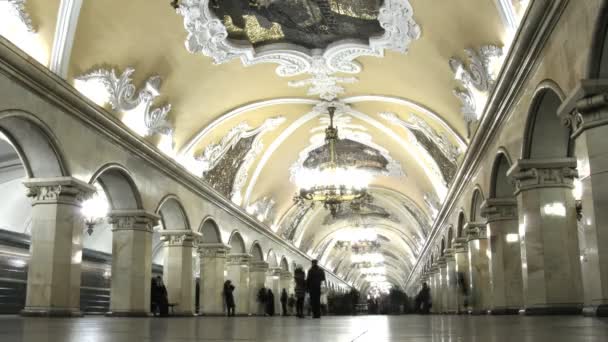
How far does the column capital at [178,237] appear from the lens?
16.8 metres

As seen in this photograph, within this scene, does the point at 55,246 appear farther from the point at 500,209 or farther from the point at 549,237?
the point at 500,209

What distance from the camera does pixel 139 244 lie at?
1386cm

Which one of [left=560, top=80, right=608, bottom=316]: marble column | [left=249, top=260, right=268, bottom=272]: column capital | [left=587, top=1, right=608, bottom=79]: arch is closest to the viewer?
[left=587, top=1, right=608, bottom=79]: arch

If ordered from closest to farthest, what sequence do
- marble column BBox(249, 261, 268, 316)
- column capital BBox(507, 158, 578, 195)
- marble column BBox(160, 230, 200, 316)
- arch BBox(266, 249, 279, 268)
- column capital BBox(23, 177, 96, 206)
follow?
column capital BBox(507, 158, 578, 195), column capital BBox(23, 177, 96, 206), marble column BBox(160, 230, 200, 316), marble column BBox(249, 261, 268, 316), arch BBox(266, 249, 279, 268)

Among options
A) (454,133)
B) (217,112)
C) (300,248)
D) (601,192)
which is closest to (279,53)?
(217,112)

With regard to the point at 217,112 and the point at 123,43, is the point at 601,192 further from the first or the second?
the point at 217,112

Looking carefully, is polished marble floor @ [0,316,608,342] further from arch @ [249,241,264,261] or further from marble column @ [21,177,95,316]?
arch @ [249,241,264,261]

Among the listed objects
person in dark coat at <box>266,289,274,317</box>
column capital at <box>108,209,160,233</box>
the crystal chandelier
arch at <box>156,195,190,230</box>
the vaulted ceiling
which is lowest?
person in dark coat at <box>266,289,274,317</box>

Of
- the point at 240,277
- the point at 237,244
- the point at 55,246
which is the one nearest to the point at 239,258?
the point at 237,244

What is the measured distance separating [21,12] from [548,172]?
28.4ft

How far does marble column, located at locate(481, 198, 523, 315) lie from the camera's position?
40.6 feet

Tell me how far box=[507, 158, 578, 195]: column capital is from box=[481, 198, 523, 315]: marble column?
2.97 m

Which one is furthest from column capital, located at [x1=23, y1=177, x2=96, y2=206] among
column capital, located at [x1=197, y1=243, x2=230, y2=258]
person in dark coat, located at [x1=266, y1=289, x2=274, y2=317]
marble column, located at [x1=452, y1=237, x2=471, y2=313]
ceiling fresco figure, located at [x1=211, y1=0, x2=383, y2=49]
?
person in dark coat, located at [x1=266, y1=289, x2=274, y2=317]

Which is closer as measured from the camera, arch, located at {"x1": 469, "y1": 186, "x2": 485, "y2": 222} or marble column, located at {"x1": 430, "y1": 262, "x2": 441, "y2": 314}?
arch, located at {"x1": 469, "y1": 186, "x2": 485, "y2": 222}
